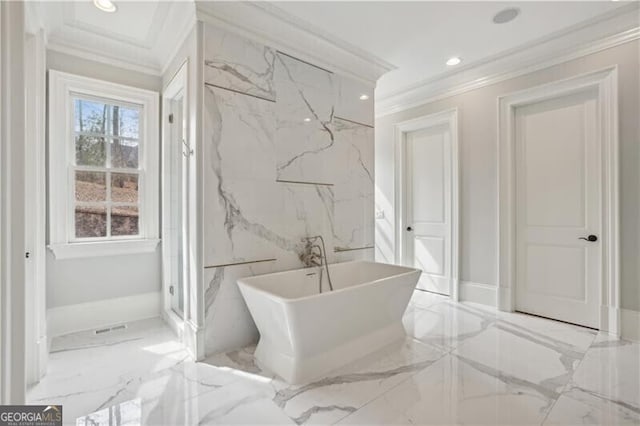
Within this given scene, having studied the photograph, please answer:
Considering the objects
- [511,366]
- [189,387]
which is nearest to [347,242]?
[511,366]

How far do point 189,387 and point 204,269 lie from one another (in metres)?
0.74

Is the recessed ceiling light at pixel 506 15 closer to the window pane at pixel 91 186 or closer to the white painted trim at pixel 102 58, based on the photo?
the white painted trim at pixel 102 58

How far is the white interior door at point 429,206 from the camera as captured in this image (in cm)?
371

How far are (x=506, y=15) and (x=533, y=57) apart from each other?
762 millimetres

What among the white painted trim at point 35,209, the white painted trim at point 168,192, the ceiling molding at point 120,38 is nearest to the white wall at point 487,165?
the white painted trim at point 168,192

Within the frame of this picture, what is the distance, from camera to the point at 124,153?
2.96m

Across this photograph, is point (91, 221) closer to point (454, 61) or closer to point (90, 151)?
point (90, 151)

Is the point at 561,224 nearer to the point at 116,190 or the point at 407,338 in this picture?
the point at 407,338

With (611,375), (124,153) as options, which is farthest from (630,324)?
(124,153)

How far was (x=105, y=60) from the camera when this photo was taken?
2.80m

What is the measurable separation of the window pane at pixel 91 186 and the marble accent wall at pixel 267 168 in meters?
1.35

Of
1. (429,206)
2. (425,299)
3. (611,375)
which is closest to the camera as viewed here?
(611,375)

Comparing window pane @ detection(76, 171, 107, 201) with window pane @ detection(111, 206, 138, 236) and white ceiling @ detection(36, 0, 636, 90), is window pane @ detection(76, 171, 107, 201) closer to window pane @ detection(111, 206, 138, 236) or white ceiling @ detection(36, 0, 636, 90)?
window pane @ detection(111, 206, 138, 236)

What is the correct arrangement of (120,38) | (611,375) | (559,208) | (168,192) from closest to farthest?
1. (611,375)
2. (120,38)
3. (559,208)
4. (168,192)
